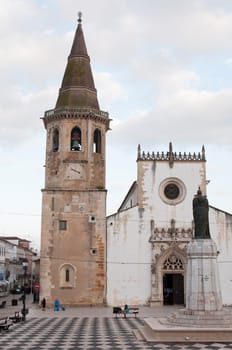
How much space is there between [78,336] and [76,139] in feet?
64.1

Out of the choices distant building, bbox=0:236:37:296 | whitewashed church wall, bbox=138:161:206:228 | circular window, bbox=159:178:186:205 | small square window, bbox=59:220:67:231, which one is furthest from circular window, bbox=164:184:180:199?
distant building, bbox=0:236:37:296

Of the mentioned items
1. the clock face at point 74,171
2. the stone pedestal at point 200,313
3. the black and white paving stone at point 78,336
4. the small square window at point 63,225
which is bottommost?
the black and white paving stone at point 78,336

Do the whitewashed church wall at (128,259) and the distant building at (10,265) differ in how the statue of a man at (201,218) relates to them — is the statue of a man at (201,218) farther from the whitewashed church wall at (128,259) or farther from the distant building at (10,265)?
the distant building at (10,265)

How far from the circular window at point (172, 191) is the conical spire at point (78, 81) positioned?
7697mm

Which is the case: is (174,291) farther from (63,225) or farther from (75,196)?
(75,196)

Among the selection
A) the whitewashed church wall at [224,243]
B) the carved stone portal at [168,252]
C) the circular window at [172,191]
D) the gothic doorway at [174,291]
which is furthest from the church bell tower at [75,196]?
the whitewashed church wall at [224,243]

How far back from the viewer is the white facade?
33562 mm

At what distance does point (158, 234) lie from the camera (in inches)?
1357

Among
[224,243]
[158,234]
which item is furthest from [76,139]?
[224,243]

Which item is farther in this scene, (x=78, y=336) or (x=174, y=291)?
(x=174, y=291)

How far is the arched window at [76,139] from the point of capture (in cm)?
3547

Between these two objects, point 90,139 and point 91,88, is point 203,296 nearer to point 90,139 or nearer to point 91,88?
point 90,139

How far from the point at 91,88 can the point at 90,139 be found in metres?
4.25

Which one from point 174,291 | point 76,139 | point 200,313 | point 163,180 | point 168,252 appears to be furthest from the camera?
point 163,180
